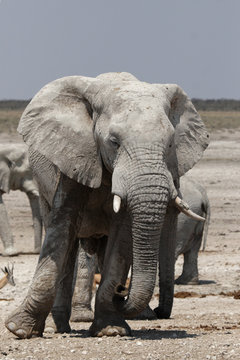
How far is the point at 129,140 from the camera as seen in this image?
22.9ft

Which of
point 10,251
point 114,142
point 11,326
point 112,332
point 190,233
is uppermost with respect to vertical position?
point 114,142

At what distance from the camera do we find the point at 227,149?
2969 cm

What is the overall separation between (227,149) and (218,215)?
35.6 ft

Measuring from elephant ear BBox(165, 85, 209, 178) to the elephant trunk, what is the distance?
777mm

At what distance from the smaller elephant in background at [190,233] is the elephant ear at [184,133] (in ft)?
13.9

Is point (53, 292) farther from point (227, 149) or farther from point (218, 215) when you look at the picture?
point (227, 149)

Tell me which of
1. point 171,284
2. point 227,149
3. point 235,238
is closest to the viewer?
point 171,284

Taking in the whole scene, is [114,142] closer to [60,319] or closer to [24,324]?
[24,324]

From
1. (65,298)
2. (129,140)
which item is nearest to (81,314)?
(65,298)

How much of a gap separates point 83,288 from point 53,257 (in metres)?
2.16

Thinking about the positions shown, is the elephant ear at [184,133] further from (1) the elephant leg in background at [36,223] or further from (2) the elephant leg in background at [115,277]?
(1) the elephant leg in background at [36,223]

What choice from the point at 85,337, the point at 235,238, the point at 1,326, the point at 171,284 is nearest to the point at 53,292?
the point at 85,337

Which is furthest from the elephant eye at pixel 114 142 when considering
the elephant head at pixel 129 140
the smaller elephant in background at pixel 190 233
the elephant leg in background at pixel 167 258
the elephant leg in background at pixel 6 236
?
the elephant leg in background at pixel 6 236

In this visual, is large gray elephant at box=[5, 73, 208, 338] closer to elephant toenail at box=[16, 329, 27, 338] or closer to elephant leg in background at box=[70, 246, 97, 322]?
elephant toenail at box=[16, 329, 27, 338]
